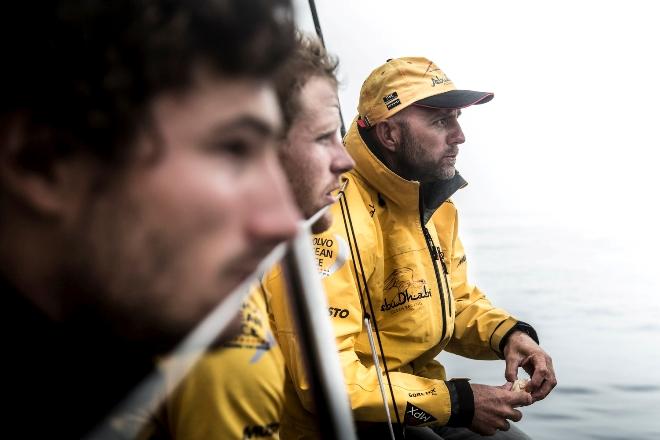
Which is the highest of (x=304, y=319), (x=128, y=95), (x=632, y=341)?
(x=128, y=95)

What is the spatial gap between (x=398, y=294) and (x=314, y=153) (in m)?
0.58

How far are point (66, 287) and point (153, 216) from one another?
0.09 m

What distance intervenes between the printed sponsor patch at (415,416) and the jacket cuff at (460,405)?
0.05 metres

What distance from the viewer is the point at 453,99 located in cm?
209

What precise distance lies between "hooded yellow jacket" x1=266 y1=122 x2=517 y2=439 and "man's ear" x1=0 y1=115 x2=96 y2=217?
2.45 feet

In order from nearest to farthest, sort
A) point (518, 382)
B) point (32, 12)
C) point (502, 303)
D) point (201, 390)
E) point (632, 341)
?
point (32, 12) → point (201, 390) → point (518, 382) → point (632, 341) → point (502, 303)

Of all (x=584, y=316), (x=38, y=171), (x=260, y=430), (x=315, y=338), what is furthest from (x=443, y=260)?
(x=584, y=316)

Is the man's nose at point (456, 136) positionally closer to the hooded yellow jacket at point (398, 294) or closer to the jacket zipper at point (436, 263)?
the hooded yellow jacket at point (398, 294)

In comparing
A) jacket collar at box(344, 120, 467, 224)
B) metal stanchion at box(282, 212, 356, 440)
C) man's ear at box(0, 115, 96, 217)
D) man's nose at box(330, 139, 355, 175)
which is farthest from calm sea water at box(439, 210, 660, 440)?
man's ear at box(0, 115, 96, 217)

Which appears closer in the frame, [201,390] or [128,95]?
[128,95]

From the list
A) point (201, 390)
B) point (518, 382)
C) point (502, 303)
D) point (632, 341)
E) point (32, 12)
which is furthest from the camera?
point (502, 303)

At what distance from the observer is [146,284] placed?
53 cm

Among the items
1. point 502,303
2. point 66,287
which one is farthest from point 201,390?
point 502,303

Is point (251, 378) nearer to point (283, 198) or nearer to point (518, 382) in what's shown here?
point (283, 198)
